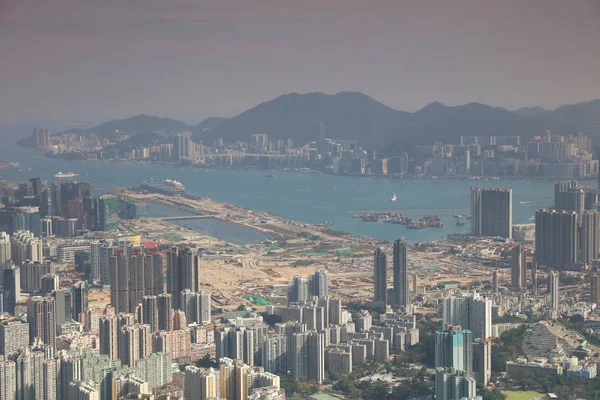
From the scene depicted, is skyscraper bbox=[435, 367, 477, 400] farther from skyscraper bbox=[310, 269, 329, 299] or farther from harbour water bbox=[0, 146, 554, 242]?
harbour water bbox=[0, 146, 554, 242]

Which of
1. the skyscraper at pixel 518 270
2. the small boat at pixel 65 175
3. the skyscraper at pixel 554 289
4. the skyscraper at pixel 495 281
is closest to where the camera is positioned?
the skyscraper at pixel 554 289

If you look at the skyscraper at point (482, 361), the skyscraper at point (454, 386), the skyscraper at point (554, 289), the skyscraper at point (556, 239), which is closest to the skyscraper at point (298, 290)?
the skyscraper at point (554, 289)

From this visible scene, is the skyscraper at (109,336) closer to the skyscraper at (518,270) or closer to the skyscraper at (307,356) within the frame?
the skyscraper at (307,356)

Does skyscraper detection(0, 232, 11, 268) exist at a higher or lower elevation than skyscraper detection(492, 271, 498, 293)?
higher

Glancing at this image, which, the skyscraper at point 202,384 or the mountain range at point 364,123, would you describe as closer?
the skyscraper at point 202,384

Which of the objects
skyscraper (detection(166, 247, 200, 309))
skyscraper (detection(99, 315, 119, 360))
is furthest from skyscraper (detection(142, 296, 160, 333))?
skyscraper (detection(166, 247, 200, 309))

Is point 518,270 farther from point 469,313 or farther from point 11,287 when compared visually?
point 11,287

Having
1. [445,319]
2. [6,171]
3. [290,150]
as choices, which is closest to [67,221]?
[6,171]
